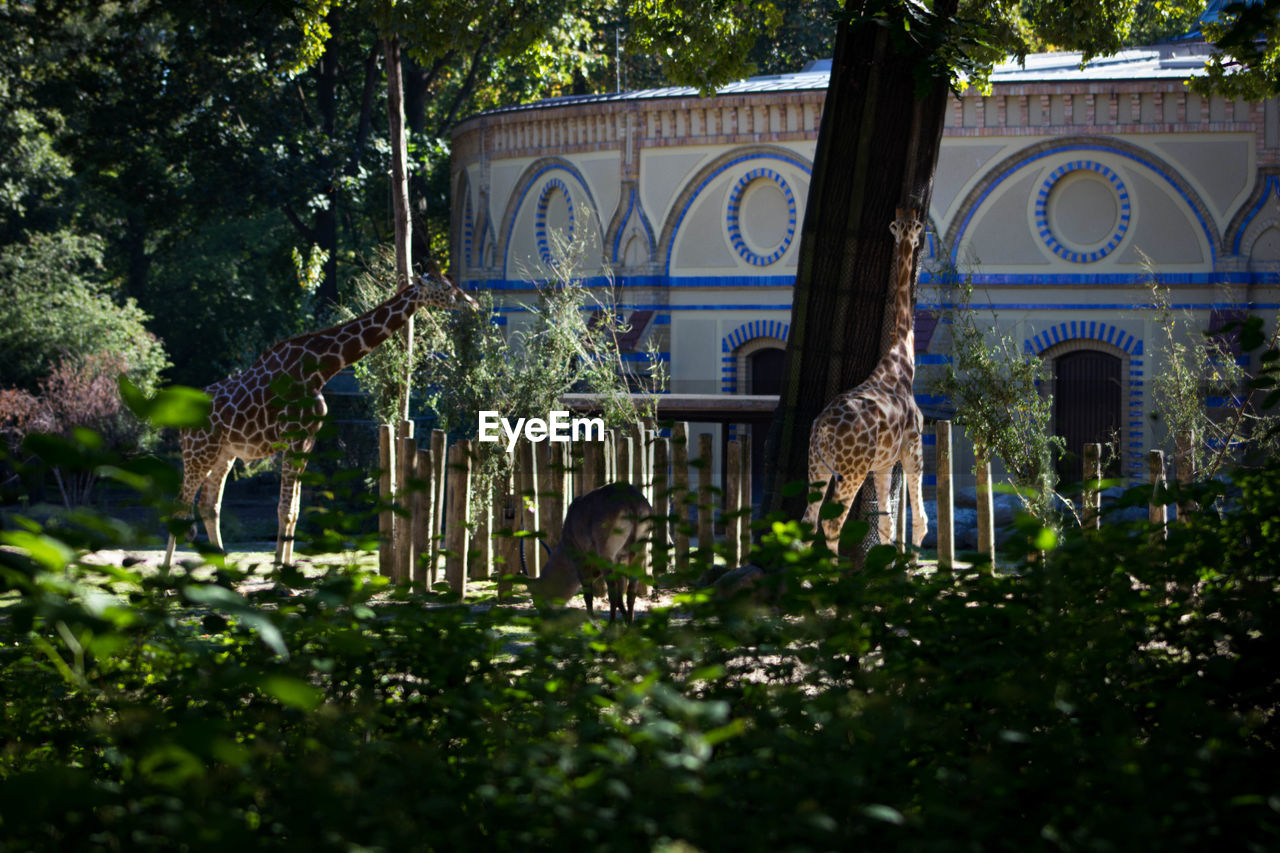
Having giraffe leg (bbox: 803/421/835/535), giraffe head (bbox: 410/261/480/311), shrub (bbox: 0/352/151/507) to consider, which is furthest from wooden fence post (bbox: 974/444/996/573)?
shrub (bbox: 0/352/151/507)

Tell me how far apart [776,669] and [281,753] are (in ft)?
3.81

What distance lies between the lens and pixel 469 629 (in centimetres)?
311

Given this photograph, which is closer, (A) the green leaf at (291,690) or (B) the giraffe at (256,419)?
(A) the green leaf at (291,690)

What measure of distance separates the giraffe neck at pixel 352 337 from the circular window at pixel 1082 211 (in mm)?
12866

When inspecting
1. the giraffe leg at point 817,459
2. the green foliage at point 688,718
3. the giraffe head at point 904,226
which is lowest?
the green foliage at point 688,718

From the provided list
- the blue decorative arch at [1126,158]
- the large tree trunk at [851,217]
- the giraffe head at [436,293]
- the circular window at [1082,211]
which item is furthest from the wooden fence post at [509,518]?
the circular window at [1082,211]

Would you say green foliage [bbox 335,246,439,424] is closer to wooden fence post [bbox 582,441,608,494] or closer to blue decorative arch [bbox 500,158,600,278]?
wooden fence post [bbox 582,441,608,494]

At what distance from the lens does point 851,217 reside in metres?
8.04

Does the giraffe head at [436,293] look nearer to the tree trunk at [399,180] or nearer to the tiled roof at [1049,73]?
the tree trunk at [399,180]

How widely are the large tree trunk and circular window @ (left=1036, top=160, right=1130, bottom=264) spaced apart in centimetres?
1255

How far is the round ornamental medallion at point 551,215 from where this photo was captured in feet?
73.3

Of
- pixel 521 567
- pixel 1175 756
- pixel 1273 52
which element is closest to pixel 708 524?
pixel 521 567

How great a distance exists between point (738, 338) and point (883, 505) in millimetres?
13217

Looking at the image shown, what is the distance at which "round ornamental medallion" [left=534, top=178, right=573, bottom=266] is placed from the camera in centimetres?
2234
